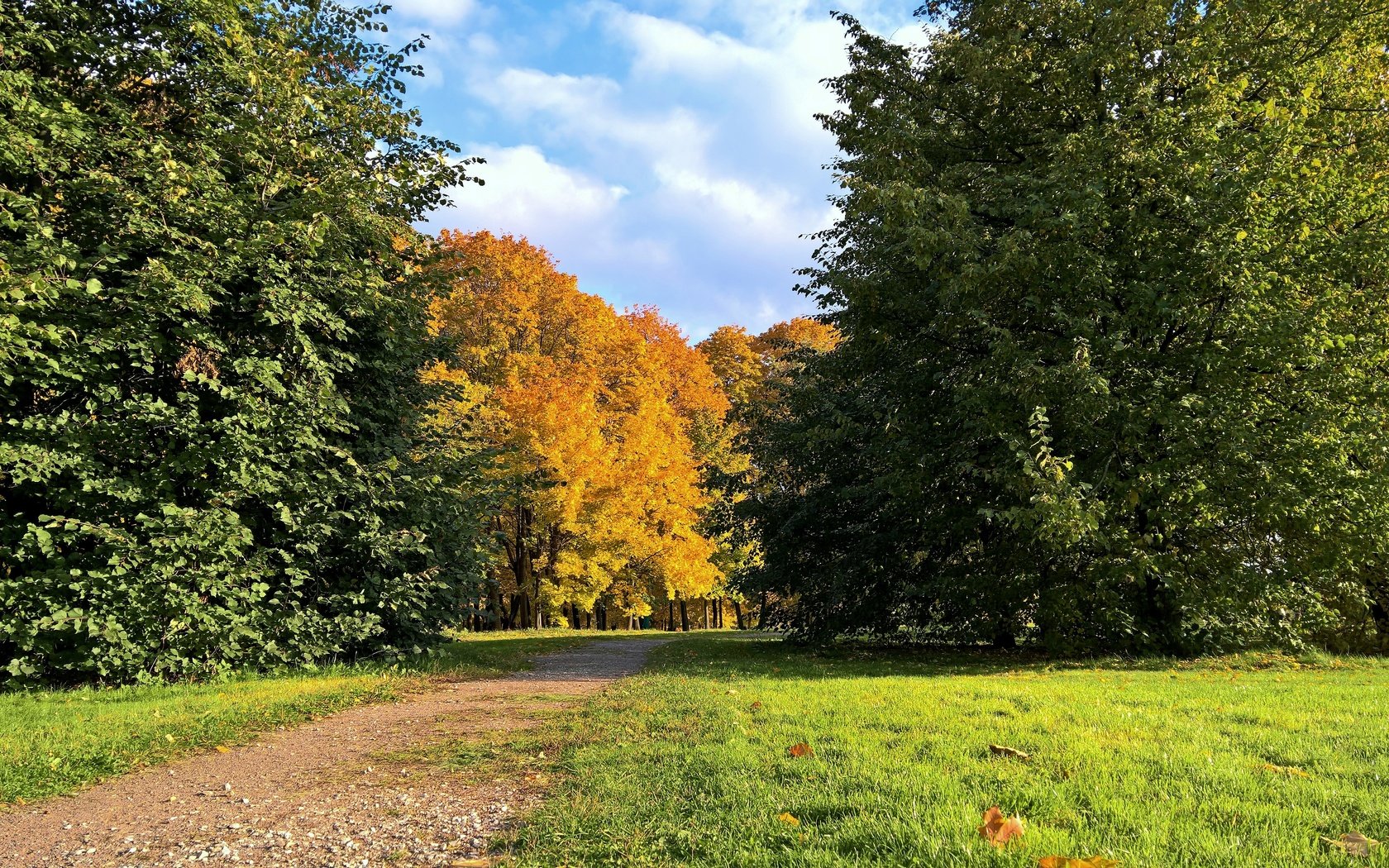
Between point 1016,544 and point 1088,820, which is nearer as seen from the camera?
point 1088,820

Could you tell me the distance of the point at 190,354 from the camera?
30.0 feet

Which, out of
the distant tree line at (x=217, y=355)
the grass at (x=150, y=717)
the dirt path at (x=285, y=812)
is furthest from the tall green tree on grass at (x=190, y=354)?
the dirt path at (x=285, y=812)

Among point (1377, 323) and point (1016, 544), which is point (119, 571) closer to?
point (1016, 544)

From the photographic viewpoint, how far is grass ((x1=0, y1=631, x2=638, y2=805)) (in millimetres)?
5098

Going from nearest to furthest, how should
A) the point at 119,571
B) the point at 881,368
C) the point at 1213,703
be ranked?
the point at 1213,703 < the point at 119,571 < the point at 881,368

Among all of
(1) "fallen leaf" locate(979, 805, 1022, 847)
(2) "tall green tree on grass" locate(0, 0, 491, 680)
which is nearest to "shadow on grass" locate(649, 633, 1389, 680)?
(2) "tall green tree on grass" locate(0, 0, 491, 680)

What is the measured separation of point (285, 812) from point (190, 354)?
22.7ft

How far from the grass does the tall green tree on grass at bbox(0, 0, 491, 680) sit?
28.1 inches

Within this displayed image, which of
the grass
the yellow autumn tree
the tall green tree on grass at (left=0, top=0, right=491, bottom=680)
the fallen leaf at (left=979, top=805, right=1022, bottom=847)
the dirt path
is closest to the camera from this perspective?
the fallen leaf at (left=979, top=805, right=1022, bottom=847)

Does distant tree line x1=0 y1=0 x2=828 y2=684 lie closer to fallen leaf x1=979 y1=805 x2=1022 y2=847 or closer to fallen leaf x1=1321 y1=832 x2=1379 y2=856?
fallen leaf x1=979 y1=805 x2=1022 y2=847

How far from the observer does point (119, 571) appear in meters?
8.20

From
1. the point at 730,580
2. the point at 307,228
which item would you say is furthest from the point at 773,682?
the point at 307,228

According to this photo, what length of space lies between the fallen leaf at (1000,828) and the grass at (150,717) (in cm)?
539

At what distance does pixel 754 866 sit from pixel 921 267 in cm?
917
